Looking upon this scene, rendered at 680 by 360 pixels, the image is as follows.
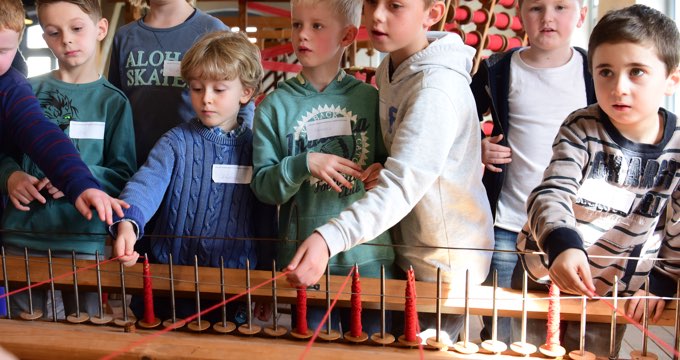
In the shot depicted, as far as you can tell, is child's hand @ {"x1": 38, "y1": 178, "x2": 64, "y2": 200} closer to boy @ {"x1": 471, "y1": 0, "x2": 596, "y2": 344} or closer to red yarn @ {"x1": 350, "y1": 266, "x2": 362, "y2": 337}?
red yarn @ {"x1": 350, "y1": 266, "x2": 362, "y2": 337}

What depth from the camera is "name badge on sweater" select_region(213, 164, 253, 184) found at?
2.10 m

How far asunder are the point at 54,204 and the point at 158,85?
537 mm

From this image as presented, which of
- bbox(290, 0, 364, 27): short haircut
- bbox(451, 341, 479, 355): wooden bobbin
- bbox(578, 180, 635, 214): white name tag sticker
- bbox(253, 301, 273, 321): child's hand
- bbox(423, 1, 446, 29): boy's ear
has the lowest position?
bbox(253, 301, 273, 321): child's hand

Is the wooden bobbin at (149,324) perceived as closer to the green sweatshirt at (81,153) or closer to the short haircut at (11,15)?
the green sweatshirt at (81,153)

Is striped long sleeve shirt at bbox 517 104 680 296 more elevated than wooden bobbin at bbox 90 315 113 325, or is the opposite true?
striped long sleeve shirt at bbox 517 104 680 296

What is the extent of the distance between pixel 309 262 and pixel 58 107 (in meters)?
1.32

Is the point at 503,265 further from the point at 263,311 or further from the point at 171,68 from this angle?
the point at 171,68

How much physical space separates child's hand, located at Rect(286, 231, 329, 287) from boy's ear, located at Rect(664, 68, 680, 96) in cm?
87

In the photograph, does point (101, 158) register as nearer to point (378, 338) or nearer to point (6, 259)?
point (6, 259)

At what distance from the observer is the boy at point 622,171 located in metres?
1.51

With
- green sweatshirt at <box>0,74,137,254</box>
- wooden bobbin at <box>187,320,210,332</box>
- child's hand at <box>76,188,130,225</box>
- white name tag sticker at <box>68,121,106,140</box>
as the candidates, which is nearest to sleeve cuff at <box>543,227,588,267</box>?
wooden bobbin at <box>187,320,210,332</box>

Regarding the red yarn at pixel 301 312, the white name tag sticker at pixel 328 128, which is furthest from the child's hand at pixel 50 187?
the red yarn at pixel 301 312

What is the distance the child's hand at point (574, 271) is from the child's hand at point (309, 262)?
45 centimetres

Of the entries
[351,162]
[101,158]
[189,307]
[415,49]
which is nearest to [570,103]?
[415,49]
